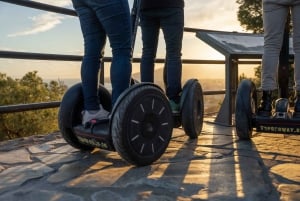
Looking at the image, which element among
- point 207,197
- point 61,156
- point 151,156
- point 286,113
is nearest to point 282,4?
point 286,113

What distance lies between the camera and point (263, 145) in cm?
280

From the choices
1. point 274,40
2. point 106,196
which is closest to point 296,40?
point 274,40

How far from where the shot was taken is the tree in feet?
39.9

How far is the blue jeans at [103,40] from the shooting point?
2.19 m

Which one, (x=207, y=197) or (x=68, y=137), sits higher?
(x=68, y=137)

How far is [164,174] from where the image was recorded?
6.65ft

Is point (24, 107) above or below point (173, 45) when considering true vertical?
below

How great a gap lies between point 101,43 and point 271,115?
118 centimetres

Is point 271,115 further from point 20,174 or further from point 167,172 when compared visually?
point 20,174

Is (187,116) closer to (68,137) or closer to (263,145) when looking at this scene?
(263,145)

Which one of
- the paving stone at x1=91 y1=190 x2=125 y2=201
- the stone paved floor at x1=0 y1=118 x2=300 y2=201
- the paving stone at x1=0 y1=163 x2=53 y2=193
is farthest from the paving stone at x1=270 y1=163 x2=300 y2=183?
the paving stone at x1=0 y1=163 x2=53 y2=193

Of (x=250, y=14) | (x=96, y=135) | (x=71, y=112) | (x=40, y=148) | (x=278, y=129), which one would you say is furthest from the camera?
(x=250, y=14)

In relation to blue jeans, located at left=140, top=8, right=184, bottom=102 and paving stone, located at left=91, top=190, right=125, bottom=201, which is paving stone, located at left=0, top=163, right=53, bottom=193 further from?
blue jeans, located at left=140, top=8, right=184, bottom=102

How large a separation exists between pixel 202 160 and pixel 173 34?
105 centimetres
